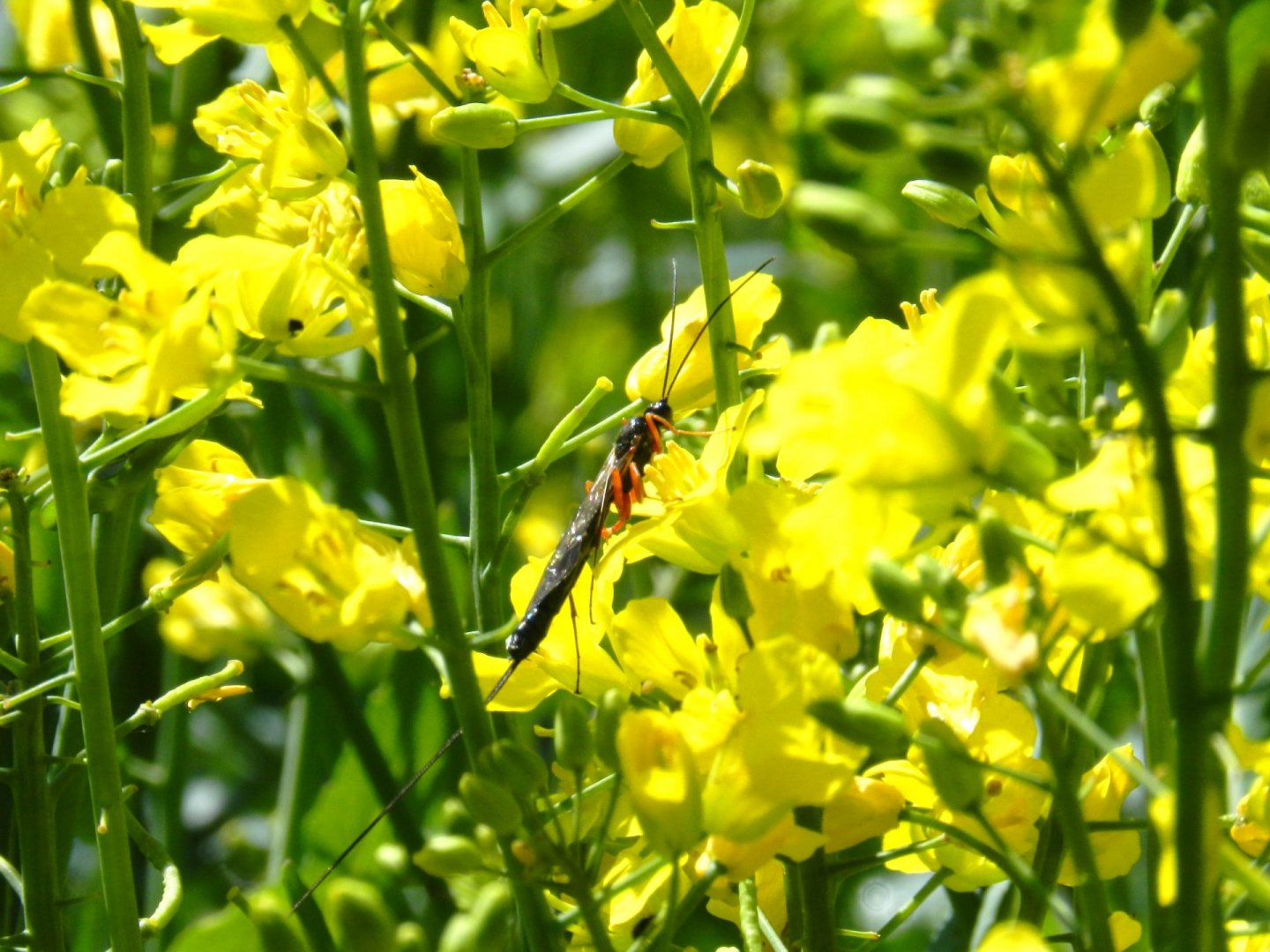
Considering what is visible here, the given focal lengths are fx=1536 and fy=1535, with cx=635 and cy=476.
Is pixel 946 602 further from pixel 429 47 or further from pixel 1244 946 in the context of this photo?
pixel 429 47

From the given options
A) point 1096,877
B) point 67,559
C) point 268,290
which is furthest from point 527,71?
point 1096,877

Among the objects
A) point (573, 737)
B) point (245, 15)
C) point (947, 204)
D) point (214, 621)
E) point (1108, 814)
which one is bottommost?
point (214, 621)

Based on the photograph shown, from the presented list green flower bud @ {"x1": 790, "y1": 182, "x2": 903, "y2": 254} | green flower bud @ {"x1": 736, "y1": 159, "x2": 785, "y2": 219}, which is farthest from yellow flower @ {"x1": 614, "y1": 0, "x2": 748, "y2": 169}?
green flower bud @ {"x1": 790, "y1": 182, "x2": 903, "y2": 254}

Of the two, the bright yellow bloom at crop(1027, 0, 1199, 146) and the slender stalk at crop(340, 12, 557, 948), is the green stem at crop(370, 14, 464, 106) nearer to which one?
the slender stalk at crop(340, 12, 557, 948)

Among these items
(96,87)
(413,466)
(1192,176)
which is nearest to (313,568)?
(413,466)

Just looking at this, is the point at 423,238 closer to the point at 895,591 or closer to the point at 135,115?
the point at 135,115

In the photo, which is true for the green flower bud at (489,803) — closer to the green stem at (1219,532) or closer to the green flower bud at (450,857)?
the green flower bud at (450,857)

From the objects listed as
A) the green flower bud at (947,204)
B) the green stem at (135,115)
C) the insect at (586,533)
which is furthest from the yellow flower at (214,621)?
the green flower bud at (947,204)
